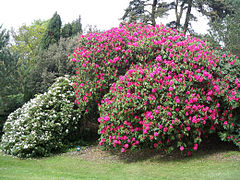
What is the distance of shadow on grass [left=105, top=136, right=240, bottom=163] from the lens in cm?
852

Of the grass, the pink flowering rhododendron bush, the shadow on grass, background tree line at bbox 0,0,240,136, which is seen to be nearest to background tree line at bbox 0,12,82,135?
background tree line at bbox 0,0,240,136

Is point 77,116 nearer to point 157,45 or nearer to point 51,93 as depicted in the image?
point 51,93

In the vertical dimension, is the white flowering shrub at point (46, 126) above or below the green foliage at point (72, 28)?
below

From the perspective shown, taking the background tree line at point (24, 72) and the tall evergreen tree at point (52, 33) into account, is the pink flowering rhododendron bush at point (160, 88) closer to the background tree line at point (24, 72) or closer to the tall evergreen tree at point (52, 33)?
the background tree line at point (24, 72)

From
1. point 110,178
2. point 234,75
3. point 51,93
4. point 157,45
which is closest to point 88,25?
point 51,93

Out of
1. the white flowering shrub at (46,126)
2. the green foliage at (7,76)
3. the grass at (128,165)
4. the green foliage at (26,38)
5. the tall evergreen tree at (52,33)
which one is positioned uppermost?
the green foliage at (26,38)

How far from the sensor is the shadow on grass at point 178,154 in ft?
28.0

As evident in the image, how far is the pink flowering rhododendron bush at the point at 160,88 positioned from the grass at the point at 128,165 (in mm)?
493

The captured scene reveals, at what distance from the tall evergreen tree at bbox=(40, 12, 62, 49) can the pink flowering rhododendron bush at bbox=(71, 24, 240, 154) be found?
8.15 m

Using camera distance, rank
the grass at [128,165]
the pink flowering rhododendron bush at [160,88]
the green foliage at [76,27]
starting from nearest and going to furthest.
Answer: the grass at [128,165] < the pink flowering rhododendron bush at [160,88] < the green foliage at [76,27]

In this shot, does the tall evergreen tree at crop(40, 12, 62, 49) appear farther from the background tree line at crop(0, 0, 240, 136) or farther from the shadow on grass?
the shadow on grass

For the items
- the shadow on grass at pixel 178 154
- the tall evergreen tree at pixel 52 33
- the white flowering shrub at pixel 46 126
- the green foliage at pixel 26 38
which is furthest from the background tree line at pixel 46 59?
the green foliage at pixel 26 38

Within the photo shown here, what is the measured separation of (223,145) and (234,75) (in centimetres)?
245

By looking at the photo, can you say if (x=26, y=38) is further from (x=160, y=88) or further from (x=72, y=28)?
(x=160, y=88)
